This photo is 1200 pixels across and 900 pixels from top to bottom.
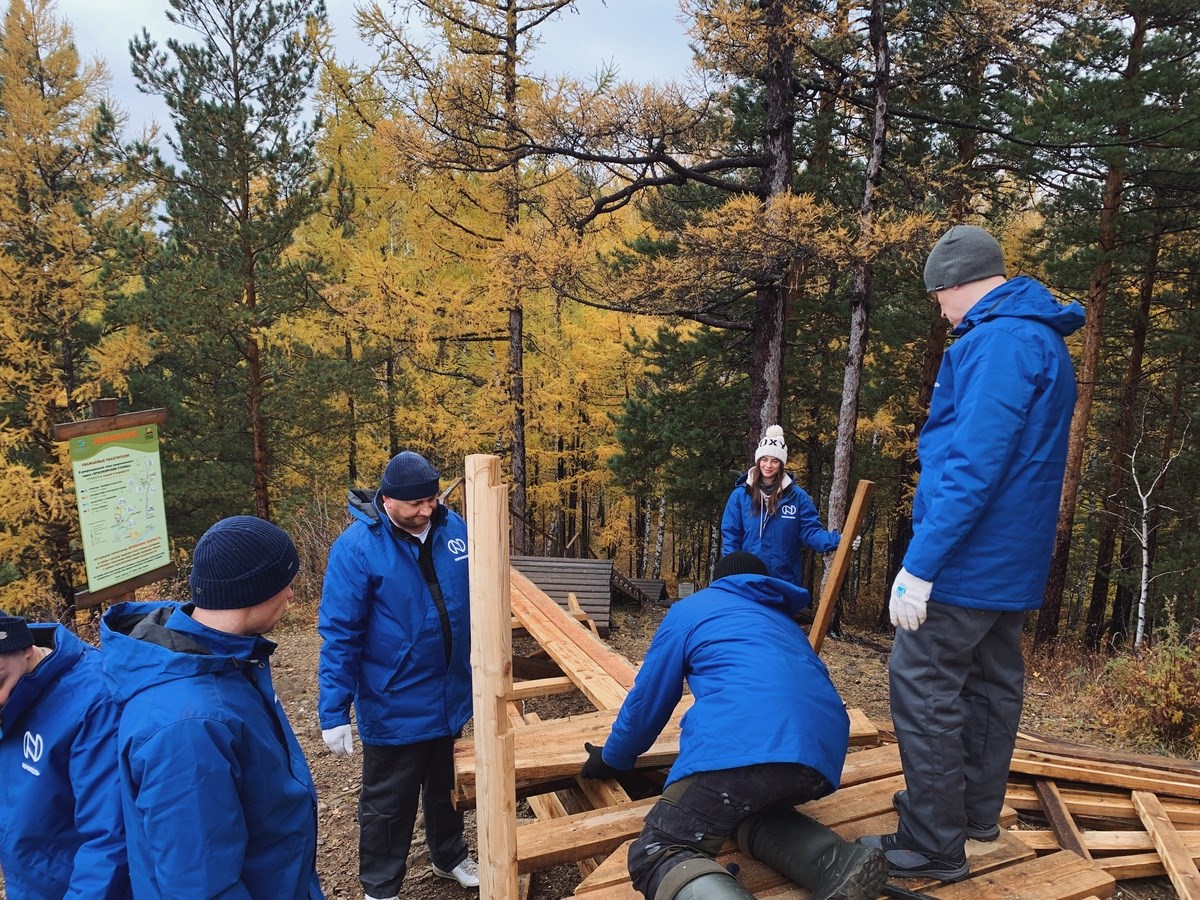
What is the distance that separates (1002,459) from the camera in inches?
92.6

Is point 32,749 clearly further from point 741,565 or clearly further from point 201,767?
point 741,565

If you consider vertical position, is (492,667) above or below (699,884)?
above

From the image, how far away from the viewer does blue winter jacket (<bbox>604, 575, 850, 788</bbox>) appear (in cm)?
238

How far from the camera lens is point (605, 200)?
917cm

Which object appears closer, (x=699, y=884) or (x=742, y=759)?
(x=699, y=884)

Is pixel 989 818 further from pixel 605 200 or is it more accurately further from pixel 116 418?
pixel 605 200

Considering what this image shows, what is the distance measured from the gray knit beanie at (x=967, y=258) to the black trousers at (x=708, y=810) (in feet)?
6.20

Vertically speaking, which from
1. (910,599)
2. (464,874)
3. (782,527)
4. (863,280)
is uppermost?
(863,280)

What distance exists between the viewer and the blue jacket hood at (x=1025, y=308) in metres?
2.47

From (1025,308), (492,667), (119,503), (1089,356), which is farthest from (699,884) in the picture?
(1089,356)

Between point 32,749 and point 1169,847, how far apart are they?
14.8 feet

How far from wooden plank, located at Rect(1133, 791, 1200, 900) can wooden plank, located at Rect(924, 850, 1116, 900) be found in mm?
681

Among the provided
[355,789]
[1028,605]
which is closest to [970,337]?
[1028,605]

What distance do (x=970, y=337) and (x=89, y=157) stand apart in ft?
44.7
